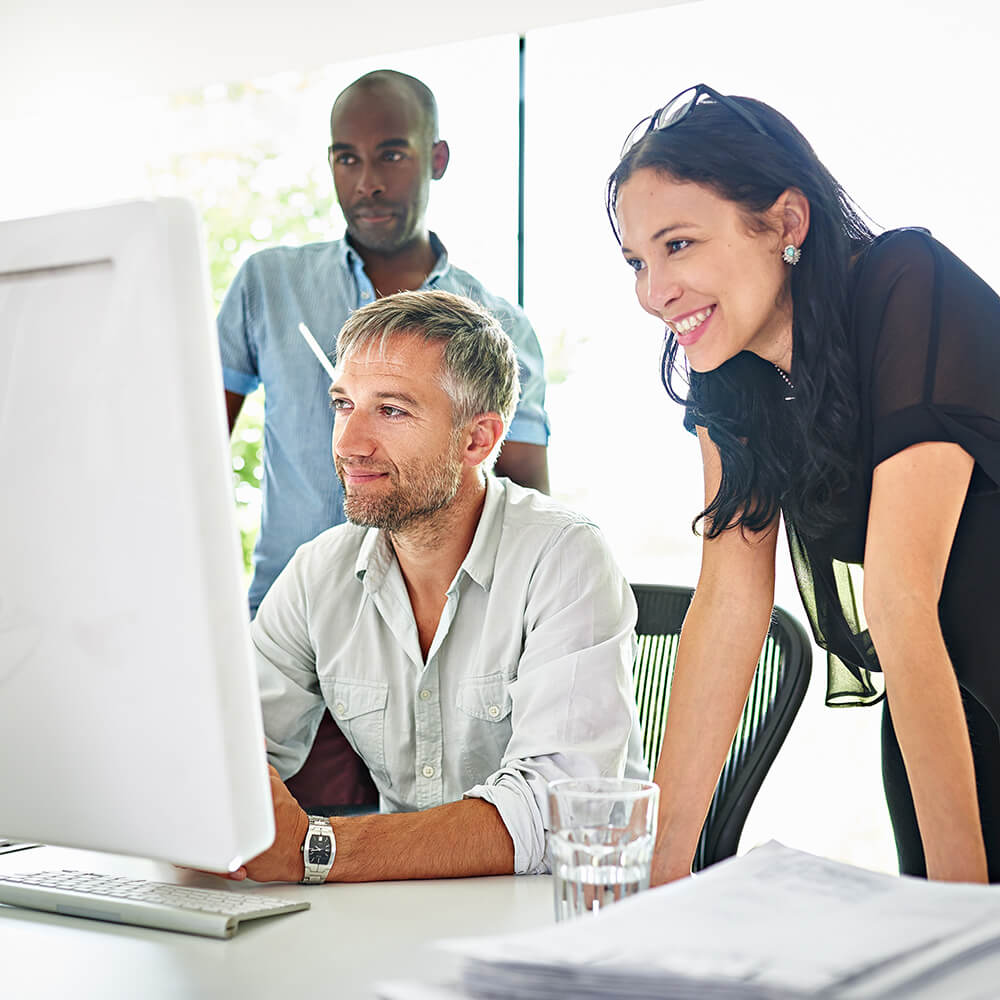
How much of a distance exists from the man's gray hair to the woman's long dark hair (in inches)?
15.1

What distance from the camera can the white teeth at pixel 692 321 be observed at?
186cm

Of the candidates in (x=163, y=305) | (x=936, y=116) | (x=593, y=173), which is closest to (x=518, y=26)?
(x=593, y=173)

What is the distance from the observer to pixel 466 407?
5.83 feet

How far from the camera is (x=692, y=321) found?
1904mm

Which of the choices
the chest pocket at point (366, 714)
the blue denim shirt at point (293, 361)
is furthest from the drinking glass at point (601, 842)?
the blue denim shirt at point (293, 361)

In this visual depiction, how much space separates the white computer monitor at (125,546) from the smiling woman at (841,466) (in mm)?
1015

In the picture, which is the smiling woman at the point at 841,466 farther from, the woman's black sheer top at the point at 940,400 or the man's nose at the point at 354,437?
the man's nose at the point at 354,437

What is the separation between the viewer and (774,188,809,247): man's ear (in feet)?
5.73

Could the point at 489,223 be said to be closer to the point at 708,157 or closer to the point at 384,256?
the point at 384,256

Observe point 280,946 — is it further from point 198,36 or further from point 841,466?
point 198,36

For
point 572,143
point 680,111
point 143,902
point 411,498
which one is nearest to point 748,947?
point 143,902

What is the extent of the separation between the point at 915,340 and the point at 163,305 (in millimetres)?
1307

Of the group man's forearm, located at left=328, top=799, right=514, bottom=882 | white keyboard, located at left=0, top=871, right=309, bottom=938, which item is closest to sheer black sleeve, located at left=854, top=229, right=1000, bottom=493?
man's forearm, located at left=328, top=799, right=514, bottom=882

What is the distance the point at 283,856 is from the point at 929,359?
3.73ft
